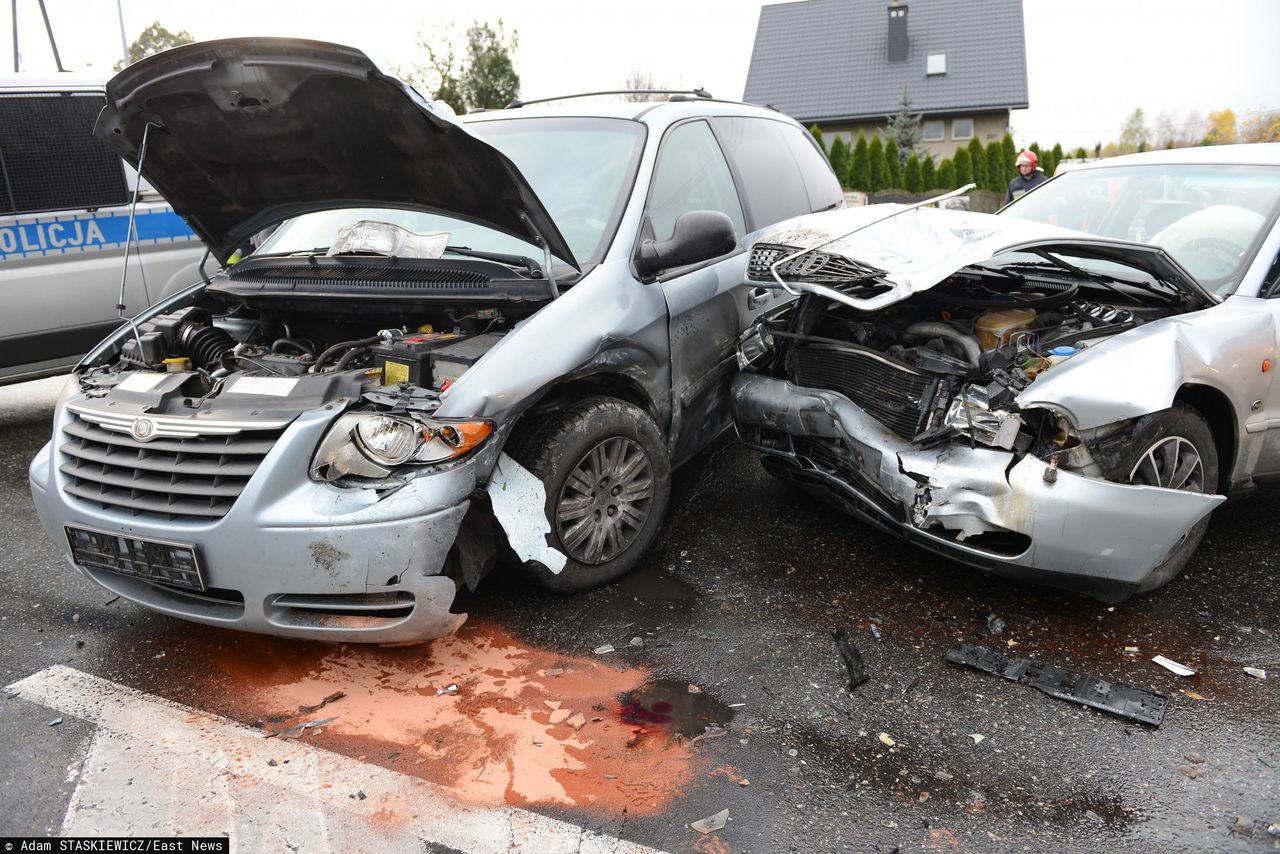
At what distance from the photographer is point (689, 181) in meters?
4.13

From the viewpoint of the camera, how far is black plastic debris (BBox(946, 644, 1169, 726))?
2.80 meters

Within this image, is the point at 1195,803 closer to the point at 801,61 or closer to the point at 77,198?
the point at 77,198

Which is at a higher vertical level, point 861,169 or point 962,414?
point 861,169

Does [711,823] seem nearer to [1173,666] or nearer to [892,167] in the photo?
[1173,666]

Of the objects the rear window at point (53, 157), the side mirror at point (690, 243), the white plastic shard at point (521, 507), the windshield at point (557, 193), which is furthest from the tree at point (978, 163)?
the white plastic shard at point (521, 507)

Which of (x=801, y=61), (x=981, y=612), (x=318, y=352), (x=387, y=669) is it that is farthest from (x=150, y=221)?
(x=801, y=61)

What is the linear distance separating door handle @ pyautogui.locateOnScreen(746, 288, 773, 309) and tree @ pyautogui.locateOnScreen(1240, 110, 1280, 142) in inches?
841

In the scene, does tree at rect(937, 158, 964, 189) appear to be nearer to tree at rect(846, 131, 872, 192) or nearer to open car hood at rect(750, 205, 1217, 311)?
tree at rect(846, 131, 872, 192)

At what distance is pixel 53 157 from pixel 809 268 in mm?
5174

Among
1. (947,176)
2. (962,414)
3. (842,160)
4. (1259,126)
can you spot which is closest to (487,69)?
(842,160)

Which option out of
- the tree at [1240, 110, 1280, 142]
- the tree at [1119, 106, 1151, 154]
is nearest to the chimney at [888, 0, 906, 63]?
the tree at [1240, 110, 1280, 142]

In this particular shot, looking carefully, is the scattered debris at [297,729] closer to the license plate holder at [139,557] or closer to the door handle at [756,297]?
the license plate holder at [139,557]

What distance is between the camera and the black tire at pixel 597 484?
3205 mm

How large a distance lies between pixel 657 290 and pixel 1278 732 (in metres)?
2.61
